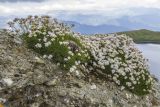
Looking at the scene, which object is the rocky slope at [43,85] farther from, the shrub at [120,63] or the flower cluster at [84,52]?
the shrub at [120,63]

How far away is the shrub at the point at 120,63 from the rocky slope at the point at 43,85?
0.44 m

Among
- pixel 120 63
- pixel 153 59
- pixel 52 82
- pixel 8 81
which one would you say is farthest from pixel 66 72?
pixel 153 59

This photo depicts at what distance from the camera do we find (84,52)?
49.2 feet

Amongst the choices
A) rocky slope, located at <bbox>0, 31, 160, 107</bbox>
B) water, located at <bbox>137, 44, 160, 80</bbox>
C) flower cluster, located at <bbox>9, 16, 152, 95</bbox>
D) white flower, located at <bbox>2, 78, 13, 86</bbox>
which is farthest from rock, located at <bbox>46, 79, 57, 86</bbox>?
water, located at <bbox>137, 44, 160, 80</bbox>

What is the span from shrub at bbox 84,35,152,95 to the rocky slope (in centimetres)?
44

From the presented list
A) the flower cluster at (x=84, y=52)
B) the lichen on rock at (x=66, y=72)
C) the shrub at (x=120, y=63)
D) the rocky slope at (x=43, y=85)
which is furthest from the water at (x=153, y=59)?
the rocky slope at (x=43, y=85)

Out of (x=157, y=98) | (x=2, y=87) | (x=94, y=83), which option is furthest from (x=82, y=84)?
(x=157, y=98)

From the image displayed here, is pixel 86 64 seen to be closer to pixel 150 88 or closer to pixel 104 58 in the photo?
pixel 104 58

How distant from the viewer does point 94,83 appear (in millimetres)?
14453

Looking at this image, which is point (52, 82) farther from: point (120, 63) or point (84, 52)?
point (120, 63)

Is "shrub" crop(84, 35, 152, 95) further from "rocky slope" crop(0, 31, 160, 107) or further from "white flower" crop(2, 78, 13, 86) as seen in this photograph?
"white flower" crop(2, 78, 13, 86)

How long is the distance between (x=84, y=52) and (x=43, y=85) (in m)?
2.54

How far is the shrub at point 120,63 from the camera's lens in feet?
50.3

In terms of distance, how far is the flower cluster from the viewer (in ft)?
46.5
